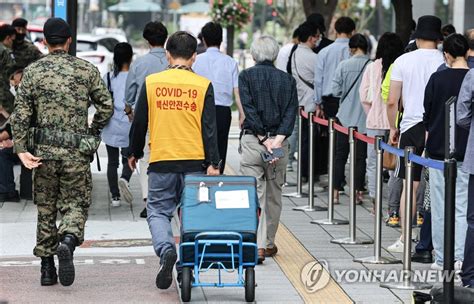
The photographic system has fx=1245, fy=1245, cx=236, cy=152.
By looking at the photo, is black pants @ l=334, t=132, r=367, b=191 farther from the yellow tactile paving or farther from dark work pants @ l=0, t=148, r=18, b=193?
dark work pants @ l=0, t=148, r=18, b=193

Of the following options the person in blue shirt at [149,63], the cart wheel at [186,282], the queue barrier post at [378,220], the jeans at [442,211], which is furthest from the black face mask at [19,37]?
the cart wheel at [186,282]

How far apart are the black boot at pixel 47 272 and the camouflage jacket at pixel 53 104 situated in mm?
788

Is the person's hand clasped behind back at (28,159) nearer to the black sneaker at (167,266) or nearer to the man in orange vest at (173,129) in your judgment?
the man in orange vest at (173,129)

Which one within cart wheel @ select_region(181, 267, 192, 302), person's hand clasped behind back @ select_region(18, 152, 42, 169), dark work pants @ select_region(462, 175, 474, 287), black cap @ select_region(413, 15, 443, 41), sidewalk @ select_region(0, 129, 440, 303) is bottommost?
sidewalk @ select_region(0, 129, 440, 303)

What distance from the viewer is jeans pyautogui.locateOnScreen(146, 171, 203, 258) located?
8836 millimetres

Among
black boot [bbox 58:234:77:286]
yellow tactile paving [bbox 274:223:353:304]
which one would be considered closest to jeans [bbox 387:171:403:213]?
yellow tactile paving [bbox 274:223:353:304]

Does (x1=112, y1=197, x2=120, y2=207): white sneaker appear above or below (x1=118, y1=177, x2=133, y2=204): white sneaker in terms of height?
below

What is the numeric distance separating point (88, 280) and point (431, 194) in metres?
2.71

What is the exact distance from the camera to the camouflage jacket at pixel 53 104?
9.02 metres

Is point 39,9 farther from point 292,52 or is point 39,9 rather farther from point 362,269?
point 362,269

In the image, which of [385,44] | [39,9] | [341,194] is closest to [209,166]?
[385,44]

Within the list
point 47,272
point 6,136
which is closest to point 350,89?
point 6,136

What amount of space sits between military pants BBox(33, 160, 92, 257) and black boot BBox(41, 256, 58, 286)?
0.25 ft

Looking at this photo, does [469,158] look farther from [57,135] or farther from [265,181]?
[57,135]
